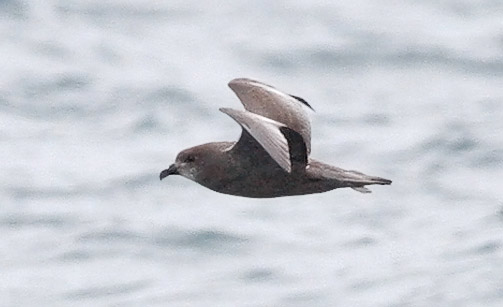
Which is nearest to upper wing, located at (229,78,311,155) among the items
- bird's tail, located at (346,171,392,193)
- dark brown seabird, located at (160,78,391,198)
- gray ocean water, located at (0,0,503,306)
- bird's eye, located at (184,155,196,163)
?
dark brown seabird, located at (160,78,391,198)

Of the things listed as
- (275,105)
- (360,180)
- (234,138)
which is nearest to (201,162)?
(275,105)

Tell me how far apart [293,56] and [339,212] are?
334 centimetres

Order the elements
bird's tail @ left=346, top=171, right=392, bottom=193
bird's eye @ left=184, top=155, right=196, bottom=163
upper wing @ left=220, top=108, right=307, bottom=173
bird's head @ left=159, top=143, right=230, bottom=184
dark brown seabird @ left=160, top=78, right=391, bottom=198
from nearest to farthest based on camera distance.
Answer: upper wing @ left=220, top=108, right=307, bottom=173 → bird's tail @ left=346, top=171, right=392, bottom=193 → dark brown seabird @ left=160, top=78, right=391, bottom=198 → bird's head @ left=159, top=143, right=230, bottom=184 → bird's eye @ left=184, top=155, right=196, bottom=163

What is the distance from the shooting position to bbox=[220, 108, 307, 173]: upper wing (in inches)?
280

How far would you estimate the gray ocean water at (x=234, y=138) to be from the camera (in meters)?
13.8

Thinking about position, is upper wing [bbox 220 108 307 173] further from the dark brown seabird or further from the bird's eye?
the bird's eye

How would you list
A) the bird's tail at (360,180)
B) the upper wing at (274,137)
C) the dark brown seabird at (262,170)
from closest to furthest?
the upper wing at (274,137), the bird's tail at (360,180), the dark brown seabird at (262,170)

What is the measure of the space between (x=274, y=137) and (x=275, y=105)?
4.48ft

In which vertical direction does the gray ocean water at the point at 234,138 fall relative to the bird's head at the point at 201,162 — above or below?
above

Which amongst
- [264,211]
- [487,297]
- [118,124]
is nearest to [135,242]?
[264,211]

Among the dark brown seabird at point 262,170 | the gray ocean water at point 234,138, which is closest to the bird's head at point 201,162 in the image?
the dark brown seabird at point 262,170

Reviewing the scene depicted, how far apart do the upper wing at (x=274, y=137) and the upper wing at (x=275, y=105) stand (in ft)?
0.35

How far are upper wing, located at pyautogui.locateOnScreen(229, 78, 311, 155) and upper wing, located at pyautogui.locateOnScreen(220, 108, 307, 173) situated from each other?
0.35 ft

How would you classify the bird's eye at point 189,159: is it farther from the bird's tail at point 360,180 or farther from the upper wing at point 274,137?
the bird's tail at point 360,180
